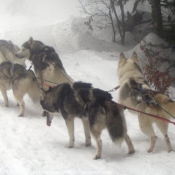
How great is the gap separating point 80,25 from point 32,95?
11.0 m

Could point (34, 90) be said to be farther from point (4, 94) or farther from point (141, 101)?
point (141, 101)

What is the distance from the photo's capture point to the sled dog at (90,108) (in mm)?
4742

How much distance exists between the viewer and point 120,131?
4.71 meters

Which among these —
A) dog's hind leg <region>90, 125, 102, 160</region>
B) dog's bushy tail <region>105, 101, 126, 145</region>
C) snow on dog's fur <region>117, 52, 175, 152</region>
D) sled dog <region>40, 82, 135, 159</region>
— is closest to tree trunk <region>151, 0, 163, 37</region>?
snow on dog's fur <region>117, 52, 175, 152</region>

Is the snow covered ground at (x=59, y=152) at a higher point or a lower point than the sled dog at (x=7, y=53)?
lower

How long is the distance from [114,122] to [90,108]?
461mm

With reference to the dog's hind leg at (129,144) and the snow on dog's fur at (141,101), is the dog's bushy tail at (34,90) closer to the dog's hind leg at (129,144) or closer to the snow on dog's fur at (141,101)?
the snow on dog's fur at (141,101)

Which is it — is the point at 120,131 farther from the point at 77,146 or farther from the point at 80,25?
the point at 80,25

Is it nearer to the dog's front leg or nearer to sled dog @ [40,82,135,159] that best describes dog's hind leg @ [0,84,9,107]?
sled dog @ [40,82,135,159]

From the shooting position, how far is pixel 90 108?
15.8 feet

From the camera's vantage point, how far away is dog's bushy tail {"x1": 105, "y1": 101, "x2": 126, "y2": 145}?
4.68 metres

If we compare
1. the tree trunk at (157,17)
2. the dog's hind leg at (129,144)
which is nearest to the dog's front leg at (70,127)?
the dog's hind leg at (129,144)

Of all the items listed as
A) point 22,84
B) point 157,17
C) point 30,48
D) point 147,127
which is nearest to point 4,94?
point 22,84

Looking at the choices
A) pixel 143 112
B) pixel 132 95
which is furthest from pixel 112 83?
pixel 143 112
